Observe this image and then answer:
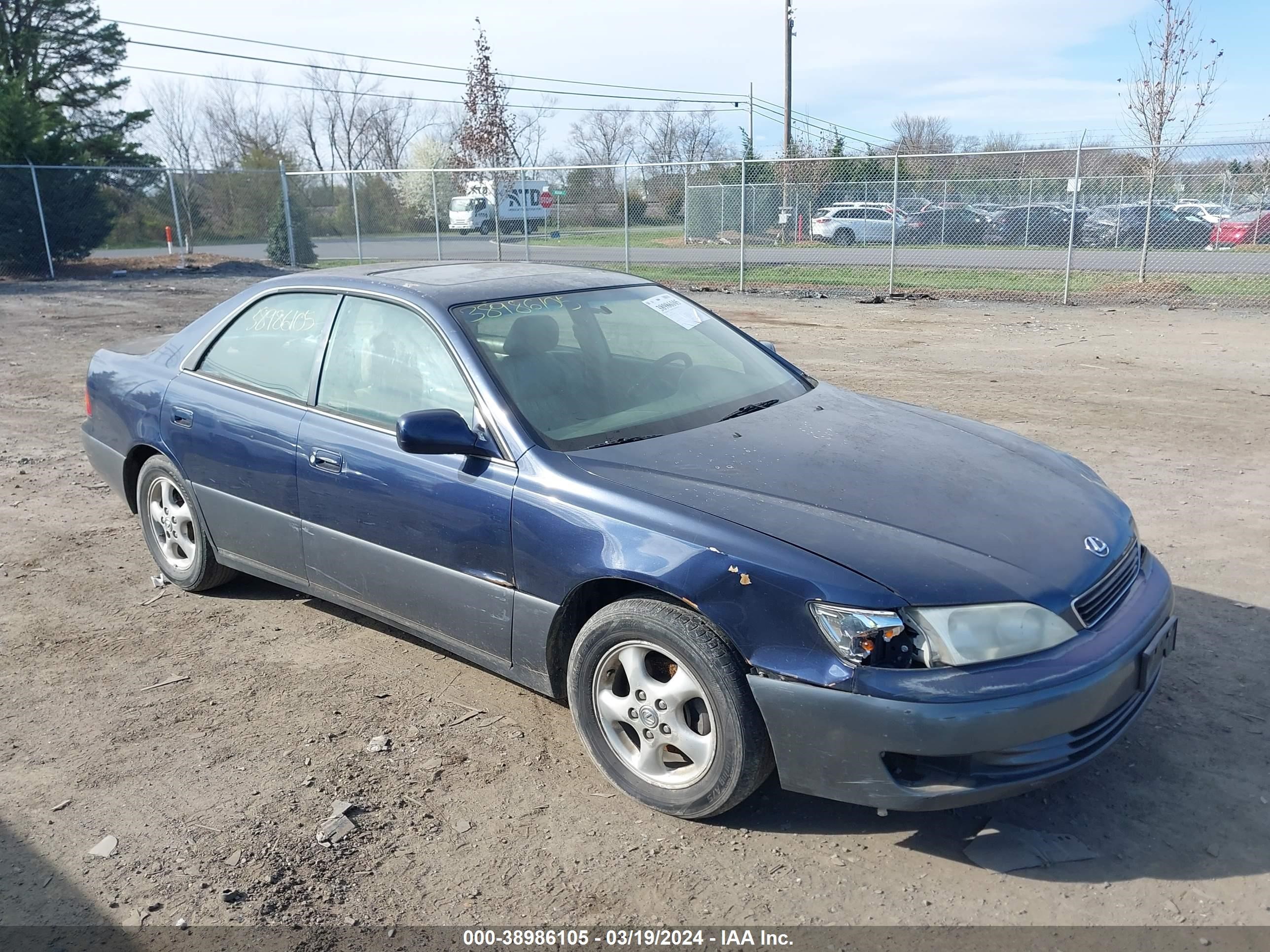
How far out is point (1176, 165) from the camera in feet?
59.1

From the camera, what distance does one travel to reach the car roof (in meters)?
4.04

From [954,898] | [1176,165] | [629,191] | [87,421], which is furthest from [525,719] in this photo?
[629,191]

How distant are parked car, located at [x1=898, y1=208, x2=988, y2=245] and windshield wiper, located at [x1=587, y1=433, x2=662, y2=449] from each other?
18645mm

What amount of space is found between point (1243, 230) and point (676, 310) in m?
16.1

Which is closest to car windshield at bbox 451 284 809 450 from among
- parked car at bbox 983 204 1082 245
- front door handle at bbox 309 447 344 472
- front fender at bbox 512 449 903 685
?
front fender at bbox 512 449 903 685

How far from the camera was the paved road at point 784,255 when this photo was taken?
17.4 meters

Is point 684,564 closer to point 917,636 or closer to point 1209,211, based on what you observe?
point 917,636

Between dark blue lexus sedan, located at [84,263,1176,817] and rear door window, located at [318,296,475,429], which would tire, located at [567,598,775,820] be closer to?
dark blue lexus sedan, located at [84,263,1176,817]

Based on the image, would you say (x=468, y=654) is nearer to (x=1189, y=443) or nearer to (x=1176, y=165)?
(x=1189, y=443)

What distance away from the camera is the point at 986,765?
8.98 ft

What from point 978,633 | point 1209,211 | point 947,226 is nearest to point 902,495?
point 978,633

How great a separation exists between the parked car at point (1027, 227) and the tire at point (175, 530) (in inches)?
738

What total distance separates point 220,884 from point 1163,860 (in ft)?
8.90

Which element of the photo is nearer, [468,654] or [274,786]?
[274,786]
